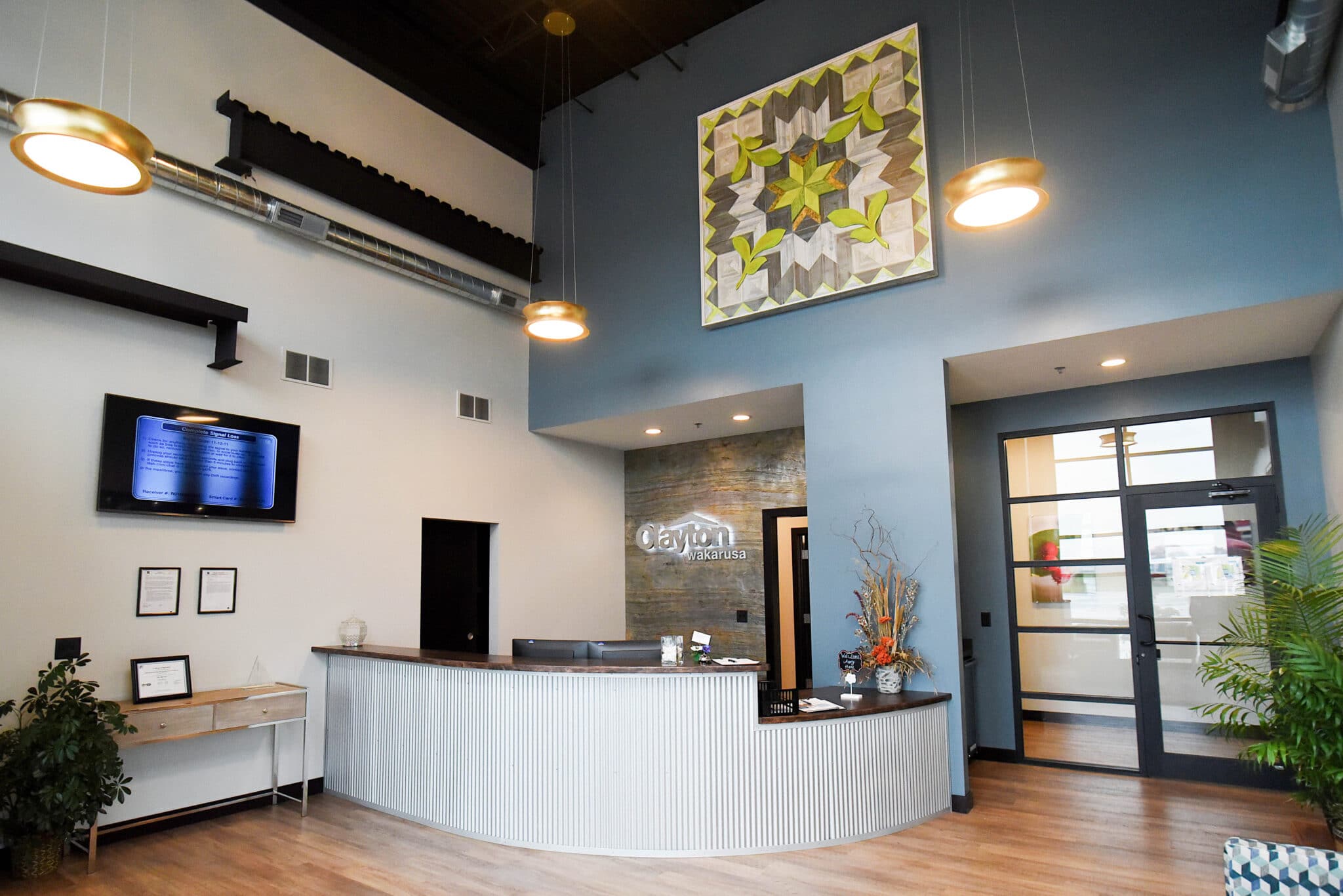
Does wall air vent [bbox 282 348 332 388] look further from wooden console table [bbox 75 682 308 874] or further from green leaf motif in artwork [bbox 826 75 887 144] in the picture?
green leaf motif in artwork [bbox 826 75 887 144]

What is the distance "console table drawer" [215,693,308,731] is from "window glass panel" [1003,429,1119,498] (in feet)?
18.6

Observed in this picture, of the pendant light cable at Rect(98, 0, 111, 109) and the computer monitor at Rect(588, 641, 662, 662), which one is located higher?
the pendant light cable at Rect(98, 0, 111, 109)

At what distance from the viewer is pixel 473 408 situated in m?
7.33

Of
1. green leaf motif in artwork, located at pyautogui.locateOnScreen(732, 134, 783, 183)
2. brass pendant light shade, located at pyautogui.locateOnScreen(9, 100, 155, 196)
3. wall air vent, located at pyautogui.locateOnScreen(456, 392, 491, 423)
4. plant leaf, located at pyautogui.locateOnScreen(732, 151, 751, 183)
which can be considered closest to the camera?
brass pendant light shade, located at pyautogui.locateOnScreen(9, 100, 155, 196)

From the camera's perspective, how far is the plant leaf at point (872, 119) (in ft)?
19.1

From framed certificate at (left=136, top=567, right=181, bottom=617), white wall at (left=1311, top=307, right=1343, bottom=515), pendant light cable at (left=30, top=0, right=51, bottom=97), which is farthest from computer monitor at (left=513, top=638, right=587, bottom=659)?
white wall at (left=1311, top=307, right=1343, bottom=515)

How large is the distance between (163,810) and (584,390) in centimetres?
443

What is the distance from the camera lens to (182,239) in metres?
5.41

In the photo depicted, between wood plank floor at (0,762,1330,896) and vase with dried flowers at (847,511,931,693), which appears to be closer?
wood plank floor at (0,762,1330,896)

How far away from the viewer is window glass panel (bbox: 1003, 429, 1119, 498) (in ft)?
20.8

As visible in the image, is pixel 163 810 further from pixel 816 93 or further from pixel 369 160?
pixel 816 93

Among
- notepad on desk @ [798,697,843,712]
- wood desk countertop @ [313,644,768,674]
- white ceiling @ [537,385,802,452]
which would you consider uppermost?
white ceiling @ [537,385,802,452]

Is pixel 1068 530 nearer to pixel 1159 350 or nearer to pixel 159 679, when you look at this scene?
pixel 1159 350

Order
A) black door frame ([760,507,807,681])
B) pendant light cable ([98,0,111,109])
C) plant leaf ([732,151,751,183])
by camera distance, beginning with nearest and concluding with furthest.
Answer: pendant light cable ([98,0,111,109])
plant leaf ([732,151,751,183])
black door frame ([760,507,807,681])
